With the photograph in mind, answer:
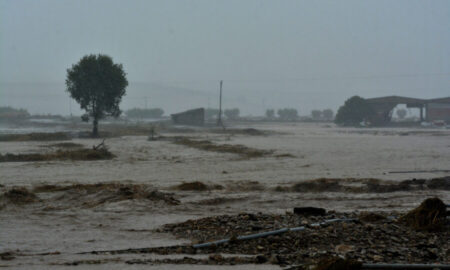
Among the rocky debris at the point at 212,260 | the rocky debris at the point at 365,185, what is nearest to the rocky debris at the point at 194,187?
the rocky debris at the point at 365,185

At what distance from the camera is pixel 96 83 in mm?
45125

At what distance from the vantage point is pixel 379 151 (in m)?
27.6

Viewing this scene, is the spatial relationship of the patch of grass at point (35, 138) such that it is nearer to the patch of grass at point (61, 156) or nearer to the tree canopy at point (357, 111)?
the patch of grass at point (61, 156)

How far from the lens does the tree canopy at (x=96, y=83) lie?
1779 inches

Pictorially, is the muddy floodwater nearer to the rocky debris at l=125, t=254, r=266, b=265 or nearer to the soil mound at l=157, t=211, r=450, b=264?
the rocky debris at l=125, t=254, r=266, b=265

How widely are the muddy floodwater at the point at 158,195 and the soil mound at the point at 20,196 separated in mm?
29

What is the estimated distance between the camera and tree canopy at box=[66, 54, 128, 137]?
1779 inches

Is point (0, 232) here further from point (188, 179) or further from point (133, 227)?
point (188, 179)

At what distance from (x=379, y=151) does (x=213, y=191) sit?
1554cm

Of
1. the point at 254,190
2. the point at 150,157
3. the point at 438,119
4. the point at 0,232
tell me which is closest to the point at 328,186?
the point at 254,190

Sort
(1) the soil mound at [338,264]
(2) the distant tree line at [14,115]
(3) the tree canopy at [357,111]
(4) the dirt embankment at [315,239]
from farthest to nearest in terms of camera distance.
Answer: (2) the distant tree line at [14,115]
(3) the tree canopy at [357,111]
(4) the dirt embankment at [315,239]
(1) the soil mound at [338,264]

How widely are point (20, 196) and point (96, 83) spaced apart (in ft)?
108

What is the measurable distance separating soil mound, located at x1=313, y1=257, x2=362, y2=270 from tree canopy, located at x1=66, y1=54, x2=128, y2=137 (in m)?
40.8

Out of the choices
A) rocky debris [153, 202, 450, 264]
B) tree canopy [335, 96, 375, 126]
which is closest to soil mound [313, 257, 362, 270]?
rocky debris [153, 202, 450, 264]
